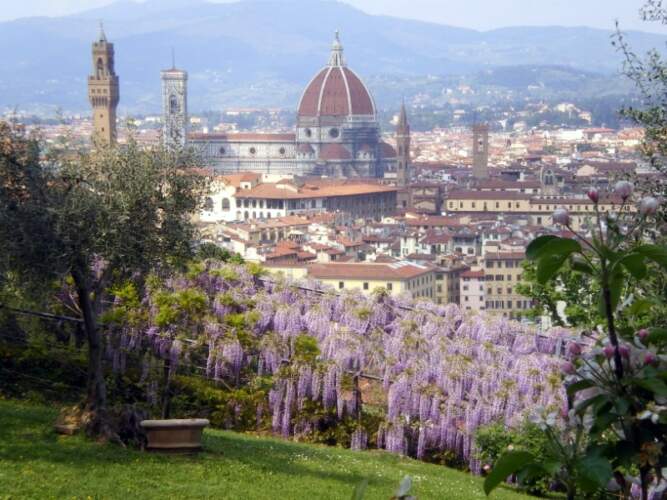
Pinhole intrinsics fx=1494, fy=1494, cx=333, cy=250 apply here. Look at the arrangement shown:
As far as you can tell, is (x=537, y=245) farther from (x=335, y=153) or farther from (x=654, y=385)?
(x=335, y=153)

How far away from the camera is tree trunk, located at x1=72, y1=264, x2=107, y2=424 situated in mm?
8523

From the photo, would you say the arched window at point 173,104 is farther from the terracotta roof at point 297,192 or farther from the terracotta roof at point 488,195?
the terracotta roof at point 488,195

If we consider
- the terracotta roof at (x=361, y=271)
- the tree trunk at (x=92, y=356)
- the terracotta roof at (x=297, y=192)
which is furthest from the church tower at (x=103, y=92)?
the tree trunk at (x=92, y=356)

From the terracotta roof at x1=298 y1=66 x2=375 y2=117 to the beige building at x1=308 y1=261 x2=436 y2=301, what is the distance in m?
74.1

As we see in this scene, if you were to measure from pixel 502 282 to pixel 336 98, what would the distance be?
2816 inches

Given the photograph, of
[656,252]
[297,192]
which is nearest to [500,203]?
[297,192]

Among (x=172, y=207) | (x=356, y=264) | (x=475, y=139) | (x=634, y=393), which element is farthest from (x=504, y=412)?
(x=475, y=139)

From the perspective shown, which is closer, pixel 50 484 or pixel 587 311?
pixel 50 484

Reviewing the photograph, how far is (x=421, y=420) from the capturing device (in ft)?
40.3

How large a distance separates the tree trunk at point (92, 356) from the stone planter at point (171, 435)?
0.36m

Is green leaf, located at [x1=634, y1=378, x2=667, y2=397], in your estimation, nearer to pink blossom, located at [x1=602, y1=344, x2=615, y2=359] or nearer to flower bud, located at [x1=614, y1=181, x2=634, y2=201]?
pink blossom, located at [x1=602, y1=344, x2=615, y2=359]

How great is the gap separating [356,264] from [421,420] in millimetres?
33084

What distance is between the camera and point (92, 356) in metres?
8.91

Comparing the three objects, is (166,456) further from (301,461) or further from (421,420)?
(421,420)
